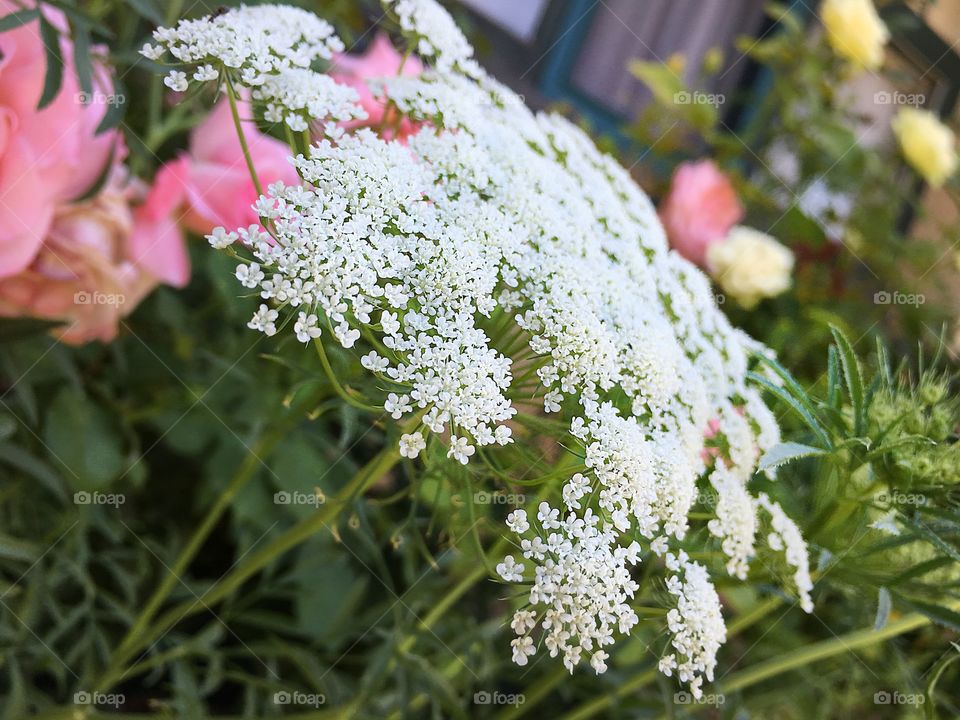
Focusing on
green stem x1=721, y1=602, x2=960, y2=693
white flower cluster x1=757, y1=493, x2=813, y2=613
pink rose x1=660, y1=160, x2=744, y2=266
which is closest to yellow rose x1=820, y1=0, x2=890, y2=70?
pink rose x1=660, y1=160, x2=744, y2=266

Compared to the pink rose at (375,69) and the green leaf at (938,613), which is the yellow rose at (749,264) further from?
the green leaf at (938,613)

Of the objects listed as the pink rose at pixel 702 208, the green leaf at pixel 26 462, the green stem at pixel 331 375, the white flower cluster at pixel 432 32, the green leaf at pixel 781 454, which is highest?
the white flower cluster at pixel 432 32

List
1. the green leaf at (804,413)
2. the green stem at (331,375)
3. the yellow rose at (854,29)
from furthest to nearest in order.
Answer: the yellow rose at (854,29), the green leaf at (804,413), the green stem at (331,375)

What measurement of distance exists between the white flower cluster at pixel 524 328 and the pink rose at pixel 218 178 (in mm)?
125

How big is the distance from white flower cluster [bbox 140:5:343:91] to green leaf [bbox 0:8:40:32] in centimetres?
11

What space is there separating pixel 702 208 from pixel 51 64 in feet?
2.76

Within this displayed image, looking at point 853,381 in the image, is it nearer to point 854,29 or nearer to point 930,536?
point 930,536

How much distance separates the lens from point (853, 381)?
45 cm

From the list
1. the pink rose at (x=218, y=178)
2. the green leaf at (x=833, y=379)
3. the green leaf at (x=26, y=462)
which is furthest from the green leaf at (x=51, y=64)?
the green leaf at (x=833, y=379)

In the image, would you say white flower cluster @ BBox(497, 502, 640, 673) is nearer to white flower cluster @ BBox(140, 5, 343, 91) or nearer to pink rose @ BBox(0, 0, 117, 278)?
white flower cluster @ BBox(140, 5, 343, 91)

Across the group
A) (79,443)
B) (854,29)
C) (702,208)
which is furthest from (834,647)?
(854,29)

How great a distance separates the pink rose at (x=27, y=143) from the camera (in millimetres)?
471

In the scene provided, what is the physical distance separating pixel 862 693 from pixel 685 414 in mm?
691

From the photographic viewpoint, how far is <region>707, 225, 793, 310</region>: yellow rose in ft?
3.53
